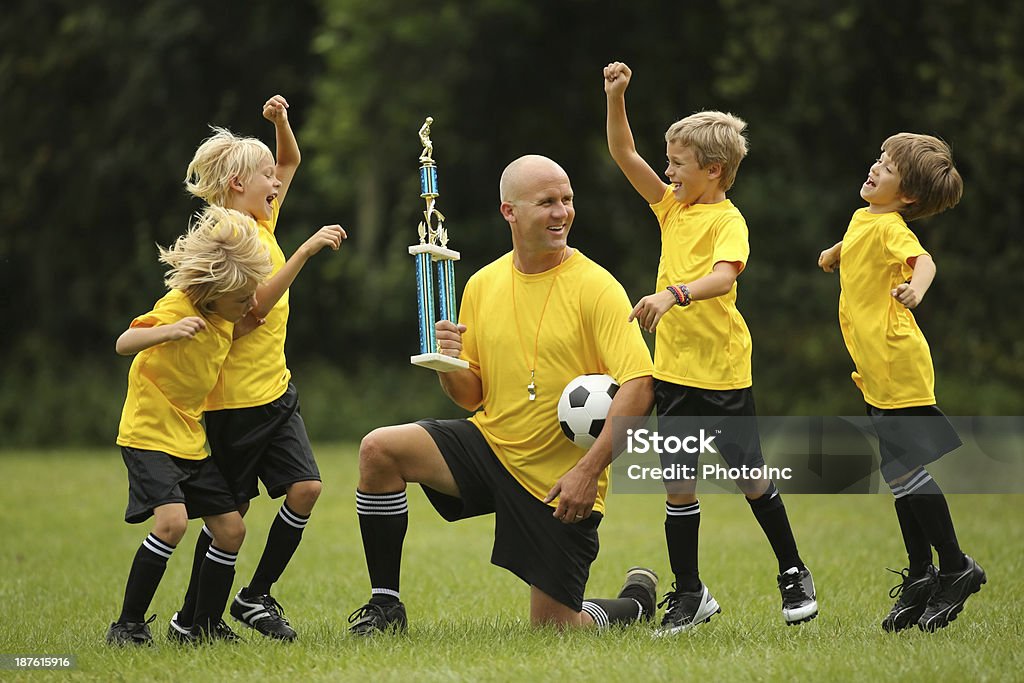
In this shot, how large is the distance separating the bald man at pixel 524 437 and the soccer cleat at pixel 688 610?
1.03 feet

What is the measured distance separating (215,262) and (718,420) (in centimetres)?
214

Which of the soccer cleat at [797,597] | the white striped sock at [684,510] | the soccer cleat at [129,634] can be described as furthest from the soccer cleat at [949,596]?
the soccer cleat at [129,634]

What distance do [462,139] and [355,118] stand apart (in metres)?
1.94

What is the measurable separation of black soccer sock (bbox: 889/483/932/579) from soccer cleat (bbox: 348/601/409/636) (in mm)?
2043

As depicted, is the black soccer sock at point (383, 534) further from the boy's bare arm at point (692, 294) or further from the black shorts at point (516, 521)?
the boy's bare arm at point (692, 294)

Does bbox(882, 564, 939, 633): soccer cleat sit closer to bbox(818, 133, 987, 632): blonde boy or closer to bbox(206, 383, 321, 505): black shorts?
bbox(818, 133, 987, 632): blonde boy

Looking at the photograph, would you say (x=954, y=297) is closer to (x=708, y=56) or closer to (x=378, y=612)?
(x=708, y=56)

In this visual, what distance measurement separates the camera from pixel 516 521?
206 inches

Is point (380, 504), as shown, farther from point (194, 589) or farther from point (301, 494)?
point (194, 589)

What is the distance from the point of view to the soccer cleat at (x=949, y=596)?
500 centimetres

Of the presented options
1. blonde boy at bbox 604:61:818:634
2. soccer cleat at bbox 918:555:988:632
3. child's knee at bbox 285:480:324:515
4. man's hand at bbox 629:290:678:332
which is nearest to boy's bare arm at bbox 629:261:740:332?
man's hand at bbox 629:290:678:332

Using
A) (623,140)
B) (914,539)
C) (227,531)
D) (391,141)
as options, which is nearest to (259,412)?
(227,531)

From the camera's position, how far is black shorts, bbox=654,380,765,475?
5.31 m

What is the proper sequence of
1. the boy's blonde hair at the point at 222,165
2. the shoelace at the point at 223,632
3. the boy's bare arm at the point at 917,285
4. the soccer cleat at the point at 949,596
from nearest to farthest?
the boy's bare arm at the point at 917,285
the soccer cleat at the point at 949,596
the shoelace at the point at 223,632
the boy's blonde hair at the point at 222,165
